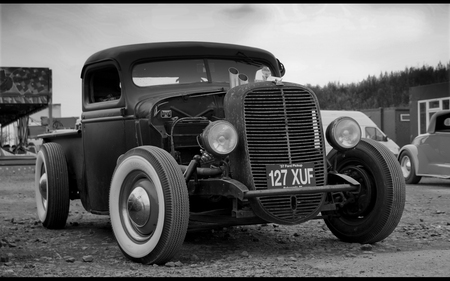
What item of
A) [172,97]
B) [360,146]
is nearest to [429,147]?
[360,146]

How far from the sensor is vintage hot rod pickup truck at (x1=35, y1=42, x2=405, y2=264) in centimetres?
468

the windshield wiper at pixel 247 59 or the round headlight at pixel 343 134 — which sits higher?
the windshield wiper at pixel 247 59

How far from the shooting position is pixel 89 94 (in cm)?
660

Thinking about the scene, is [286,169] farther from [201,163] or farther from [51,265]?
[51,265]

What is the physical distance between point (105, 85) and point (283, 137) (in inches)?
89.1

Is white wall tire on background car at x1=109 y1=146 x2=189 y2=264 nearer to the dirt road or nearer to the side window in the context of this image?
the dirt road

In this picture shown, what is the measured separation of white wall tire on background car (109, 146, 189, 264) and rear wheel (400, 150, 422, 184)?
968 cm

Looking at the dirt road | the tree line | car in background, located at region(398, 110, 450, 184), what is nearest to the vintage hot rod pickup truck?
the dirt road

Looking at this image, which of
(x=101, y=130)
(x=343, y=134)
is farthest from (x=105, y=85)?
(x=343, y=134)

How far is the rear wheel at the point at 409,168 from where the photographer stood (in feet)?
44.3

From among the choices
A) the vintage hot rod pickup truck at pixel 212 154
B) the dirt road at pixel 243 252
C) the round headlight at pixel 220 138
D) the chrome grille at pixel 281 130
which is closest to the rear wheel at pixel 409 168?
the dirt road at pixel 243 252

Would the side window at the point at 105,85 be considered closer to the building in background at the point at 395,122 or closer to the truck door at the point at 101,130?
the truck door at the point at 101,130

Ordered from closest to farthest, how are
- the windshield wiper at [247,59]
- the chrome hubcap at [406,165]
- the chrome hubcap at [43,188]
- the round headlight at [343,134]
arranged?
the round headlight at [343,134], the windshield wiper at [247,59], the chrome hubcap at [43,188], the chrome hubcap at [406,165]

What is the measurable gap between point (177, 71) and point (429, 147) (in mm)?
8359
